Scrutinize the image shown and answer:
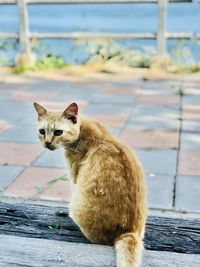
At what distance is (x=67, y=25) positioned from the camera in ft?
34.4

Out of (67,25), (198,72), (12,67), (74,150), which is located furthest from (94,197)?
(67,25)

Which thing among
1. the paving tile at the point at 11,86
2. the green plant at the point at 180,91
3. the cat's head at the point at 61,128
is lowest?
the paving tile at the point at 11,86

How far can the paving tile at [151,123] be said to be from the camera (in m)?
4.63

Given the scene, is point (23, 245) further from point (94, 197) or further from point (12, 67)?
point (12, 67)

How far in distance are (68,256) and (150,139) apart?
7.81ft

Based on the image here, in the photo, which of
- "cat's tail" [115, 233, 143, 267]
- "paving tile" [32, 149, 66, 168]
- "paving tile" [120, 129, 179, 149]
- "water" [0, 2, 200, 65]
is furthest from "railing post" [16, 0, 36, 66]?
"cat's tail" [115, 233, 143, 267]

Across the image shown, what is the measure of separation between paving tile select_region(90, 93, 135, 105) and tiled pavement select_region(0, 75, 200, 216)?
11 mm

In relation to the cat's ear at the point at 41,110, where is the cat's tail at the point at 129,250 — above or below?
below

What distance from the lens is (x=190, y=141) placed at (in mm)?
4238

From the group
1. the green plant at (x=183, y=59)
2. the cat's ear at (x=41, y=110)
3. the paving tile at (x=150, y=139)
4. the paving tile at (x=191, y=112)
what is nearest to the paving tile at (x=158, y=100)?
the paving tile at (x=191, y=112)

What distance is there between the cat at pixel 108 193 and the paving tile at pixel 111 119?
2.40 m

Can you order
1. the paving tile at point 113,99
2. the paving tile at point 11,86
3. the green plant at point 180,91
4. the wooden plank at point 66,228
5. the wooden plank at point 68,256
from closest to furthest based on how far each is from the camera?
1. the wooden plank at point 68,256
2. the wooden plank at point 66,228
3. the paving tile at point 113,99
4. the green plant at point 180,91
5. the paving tile at point 11,86

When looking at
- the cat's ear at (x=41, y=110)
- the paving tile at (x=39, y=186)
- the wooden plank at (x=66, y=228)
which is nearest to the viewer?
the wooden plank at (x=66, y=228)

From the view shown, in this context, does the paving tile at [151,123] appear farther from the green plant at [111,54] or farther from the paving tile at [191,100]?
the green plant at [111,54]
